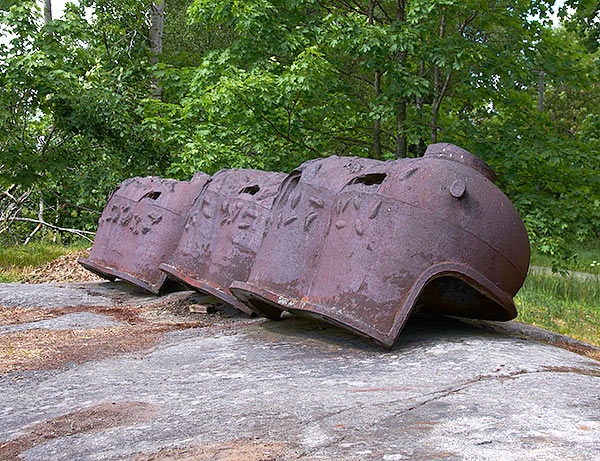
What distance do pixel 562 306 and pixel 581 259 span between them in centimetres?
1182

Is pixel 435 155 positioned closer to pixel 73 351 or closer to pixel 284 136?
pixel 73 351

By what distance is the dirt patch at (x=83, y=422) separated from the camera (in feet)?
8.46

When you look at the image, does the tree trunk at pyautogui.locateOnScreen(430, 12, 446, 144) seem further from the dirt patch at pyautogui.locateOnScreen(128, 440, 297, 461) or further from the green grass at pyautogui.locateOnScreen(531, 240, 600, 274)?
the dirt patch at pyautogui.locateOnScreen(128, 440, 297, 461)

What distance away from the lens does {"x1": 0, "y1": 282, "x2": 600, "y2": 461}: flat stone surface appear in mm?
2240

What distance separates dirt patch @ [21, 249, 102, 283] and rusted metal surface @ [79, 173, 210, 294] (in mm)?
2184

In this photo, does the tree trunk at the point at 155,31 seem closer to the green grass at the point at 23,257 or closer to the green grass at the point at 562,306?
the green grass at the point at 23,257

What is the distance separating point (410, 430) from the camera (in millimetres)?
2357

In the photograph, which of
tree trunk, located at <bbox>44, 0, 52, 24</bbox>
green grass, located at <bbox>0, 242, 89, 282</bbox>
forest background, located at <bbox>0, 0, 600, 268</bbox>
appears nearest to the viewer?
forest background, located at <bbox>0, 0, 600, 268</bbox>

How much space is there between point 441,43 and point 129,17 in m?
8.33

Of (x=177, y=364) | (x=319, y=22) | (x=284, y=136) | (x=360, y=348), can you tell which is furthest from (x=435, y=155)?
(x=319, y=22)

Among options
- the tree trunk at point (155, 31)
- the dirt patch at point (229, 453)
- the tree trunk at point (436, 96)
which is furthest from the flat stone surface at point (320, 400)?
the tree trunk at point (155, 31)

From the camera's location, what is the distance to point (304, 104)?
989cm

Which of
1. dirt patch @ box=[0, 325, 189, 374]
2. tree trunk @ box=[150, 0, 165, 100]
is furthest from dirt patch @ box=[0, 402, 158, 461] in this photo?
tree trunk @ box=[150, 0, 165, 100]

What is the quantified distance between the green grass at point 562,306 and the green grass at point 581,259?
1.25 ft
